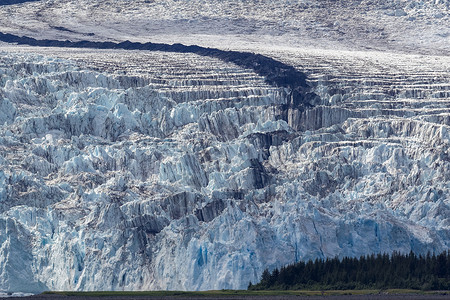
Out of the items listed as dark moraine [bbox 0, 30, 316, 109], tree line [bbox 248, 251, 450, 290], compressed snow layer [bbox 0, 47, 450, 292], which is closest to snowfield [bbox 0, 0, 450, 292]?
compressed snow layer [bbox 0, 47, 450, 292]

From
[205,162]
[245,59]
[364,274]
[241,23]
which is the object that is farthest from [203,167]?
[241,23]

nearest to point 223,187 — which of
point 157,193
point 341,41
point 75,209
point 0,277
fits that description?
point 157,193

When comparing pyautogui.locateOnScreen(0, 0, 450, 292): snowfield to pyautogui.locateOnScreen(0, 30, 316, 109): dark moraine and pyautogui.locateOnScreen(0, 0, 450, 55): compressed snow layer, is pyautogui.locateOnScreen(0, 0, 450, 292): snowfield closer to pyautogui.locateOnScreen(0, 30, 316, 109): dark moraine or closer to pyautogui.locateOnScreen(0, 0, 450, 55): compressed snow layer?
pyautogui.locateOnScreen(0, 30, 316, 109): dark moraine

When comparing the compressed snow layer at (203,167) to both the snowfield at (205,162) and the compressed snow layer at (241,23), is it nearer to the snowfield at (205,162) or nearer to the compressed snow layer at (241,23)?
the snowfield at (205,162)

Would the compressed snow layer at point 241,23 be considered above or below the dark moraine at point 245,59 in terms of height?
below

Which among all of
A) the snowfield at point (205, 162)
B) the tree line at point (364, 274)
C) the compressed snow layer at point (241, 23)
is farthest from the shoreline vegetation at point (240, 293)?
the compressed snow layer at point (241, 23)

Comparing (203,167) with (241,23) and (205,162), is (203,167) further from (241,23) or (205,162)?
(241,23)
